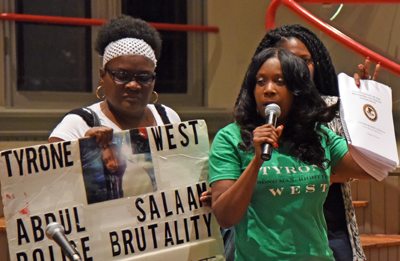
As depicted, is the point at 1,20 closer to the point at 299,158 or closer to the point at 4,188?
the point at 4,188

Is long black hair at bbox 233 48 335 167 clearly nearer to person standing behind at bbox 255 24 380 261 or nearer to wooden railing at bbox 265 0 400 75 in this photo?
person standing behind at bbox 255 24 380 261

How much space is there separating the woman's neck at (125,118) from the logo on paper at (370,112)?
0.77 metres

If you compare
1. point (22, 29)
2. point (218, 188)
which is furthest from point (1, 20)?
point (218, 188)

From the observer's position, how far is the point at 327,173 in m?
1.42

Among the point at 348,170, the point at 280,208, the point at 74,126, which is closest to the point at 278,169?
the point at 280,208

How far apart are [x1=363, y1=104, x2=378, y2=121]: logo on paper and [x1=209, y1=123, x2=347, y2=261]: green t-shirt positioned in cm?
20

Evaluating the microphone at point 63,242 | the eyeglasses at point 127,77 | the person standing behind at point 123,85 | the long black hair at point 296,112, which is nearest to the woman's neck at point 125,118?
the person standing behind at point 123,85

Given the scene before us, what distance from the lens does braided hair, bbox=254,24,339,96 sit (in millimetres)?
1784

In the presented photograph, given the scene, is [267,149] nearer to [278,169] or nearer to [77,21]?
[278,169]

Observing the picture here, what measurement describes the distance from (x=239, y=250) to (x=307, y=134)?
0.39 m

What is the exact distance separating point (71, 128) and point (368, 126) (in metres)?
0.93

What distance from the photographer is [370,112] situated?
1.38 metres

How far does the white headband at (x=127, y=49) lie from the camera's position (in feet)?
5.81

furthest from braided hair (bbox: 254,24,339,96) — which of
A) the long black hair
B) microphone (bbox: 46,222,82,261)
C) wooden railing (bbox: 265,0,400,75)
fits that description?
wooden railing (bbox: 265,0,400,75)
